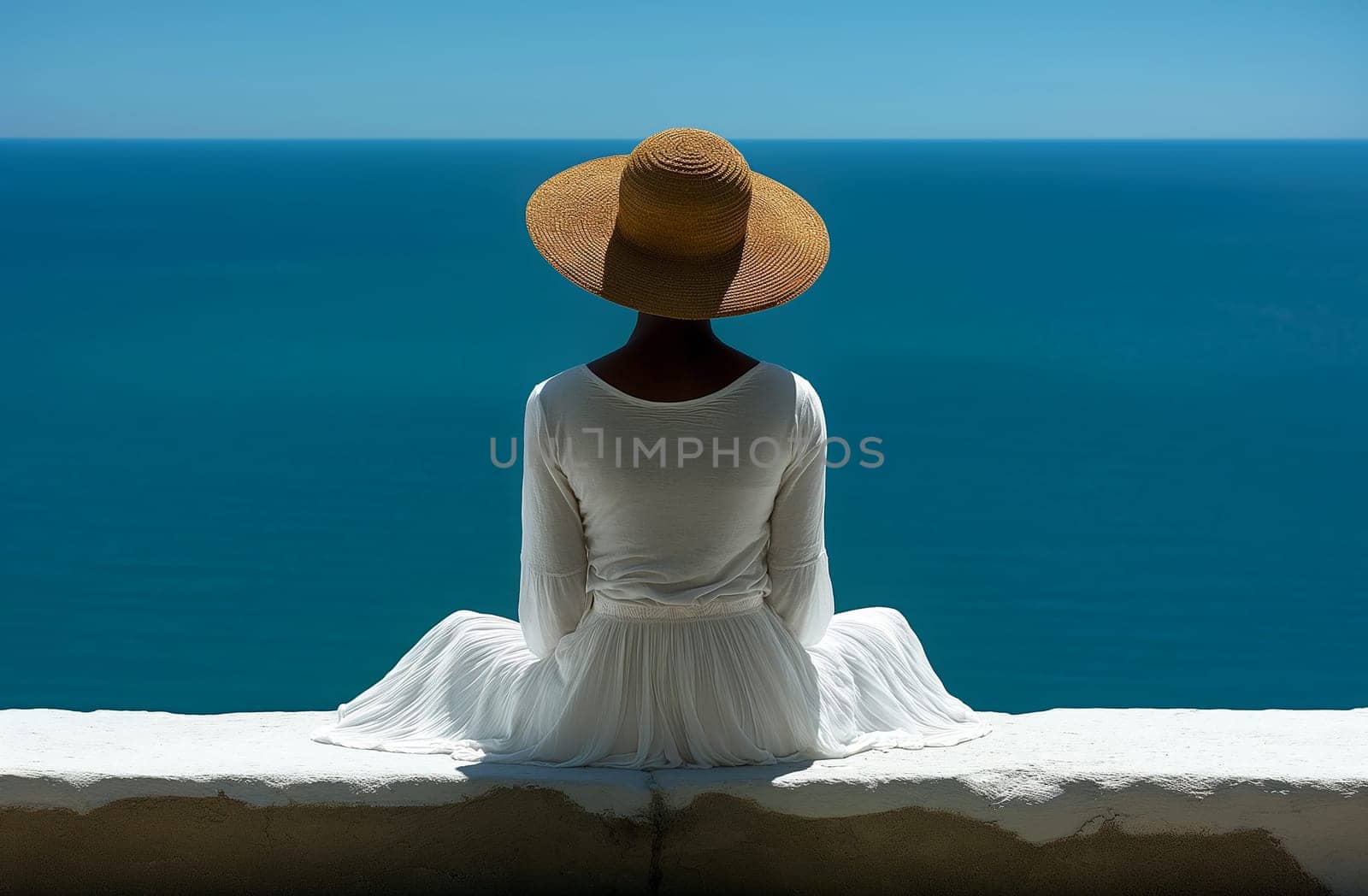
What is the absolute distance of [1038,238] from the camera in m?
23.3

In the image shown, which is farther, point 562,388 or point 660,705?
point 660,705

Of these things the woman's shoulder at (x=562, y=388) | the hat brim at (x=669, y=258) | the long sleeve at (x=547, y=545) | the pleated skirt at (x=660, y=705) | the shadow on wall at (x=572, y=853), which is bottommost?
the shadow on wall at (x=572, y=853)

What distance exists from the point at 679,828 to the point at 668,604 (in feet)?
1.12

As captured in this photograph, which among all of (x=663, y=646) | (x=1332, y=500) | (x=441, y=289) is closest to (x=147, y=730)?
(x=663, y=646)

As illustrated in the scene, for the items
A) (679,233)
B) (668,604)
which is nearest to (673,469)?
(668,604)

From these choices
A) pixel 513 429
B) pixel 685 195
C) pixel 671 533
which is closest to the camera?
pixel 685 195

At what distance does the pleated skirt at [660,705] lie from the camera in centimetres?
218

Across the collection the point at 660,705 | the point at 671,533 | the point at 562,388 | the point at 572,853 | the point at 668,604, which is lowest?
the point at 572,853

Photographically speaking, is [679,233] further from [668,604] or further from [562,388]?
[668,604]

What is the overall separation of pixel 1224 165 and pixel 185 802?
206 ft

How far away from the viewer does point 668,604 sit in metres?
2.19

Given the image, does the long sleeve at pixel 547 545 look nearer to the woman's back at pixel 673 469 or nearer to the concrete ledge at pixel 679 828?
the woman's back at pixel 673 469

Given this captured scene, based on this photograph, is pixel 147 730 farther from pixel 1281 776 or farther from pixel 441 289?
pixel 441 289

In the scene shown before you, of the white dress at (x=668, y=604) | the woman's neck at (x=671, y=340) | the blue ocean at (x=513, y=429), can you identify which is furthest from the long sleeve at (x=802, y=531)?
the blue ocean at (x=513, y=429)
